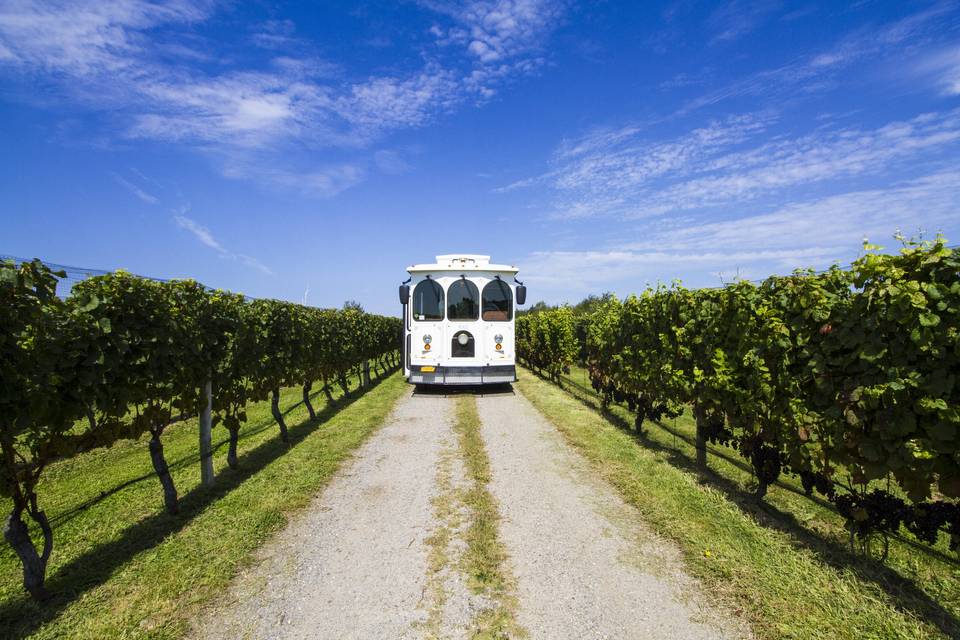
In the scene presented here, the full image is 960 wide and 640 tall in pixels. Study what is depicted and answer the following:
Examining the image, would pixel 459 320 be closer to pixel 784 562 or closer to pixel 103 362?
pixel 103 362

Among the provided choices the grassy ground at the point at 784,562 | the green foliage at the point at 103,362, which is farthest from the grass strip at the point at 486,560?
the green foliage at the point at 103,362

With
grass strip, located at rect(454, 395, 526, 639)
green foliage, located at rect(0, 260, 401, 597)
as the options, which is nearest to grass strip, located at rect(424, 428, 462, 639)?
grass strip, located at rect(454, 395, 526, 639)

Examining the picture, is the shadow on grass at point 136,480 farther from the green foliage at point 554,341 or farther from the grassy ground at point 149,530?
the green foliage at point 554,341

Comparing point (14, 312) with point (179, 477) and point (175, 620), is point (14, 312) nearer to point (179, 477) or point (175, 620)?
point (175, 620)

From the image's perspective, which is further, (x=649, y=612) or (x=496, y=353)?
(x=496, y=353)

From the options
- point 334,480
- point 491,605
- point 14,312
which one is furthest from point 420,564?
point 14,312

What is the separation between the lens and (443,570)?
347 cm

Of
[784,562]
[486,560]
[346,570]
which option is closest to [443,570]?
[486,560]

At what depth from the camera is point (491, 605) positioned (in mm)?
3029

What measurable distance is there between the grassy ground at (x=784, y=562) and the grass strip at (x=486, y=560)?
58.8 inches

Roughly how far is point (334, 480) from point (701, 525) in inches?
167

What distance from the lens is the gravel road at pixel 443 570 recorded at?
2.84 meters

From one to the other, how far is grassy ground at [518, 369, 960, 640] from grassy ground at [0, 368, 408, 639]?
12.3 ft

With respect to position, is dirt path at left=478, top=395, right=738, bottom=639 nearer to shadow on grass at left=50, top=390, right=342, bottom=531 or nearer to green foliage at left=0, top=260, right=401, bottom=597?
green foliage at left=0, top=260, right=401, bottom=597
